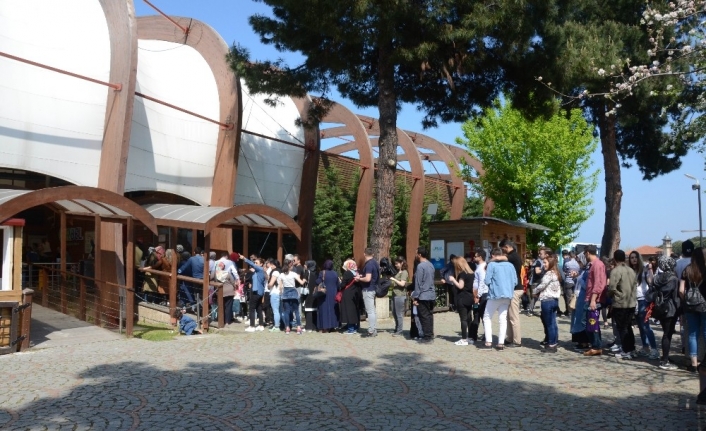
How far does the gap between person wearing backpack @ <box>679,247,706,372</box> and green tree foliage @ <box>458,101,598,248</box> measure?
58.3ft

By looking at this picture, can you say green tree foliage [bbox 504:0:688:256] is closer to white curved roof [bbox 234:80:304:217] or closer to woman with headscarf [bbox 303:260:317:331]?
woman with headscarf [bbox 303:260:317:331]

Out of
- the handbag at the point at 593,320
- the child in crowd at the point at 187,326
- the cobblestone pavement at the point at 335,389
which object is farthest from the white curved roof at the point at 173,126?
the handbag at the point at 593,320

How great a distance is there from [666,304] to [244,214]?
27.7 feet

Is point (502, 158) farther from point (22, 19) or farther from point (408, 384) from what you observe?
point (408, 384)

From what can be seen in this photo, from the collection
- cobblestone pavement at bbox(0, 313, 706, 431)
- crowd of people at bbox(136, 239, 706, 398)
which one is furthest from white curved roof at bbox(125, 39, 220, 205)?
cobblestone pavement at bbox(0, 313, 706, 431)

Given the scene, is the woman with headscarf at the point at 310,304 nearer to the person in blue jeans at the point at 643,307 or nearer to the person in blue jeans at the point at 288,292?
the person in blue jeans at the point at 288,292

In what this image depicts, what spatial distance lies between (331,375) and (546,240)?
20.5m

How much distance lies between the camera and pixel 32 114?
51.7ft

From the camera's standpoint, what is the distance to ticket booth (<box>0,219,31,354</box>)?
405 inches

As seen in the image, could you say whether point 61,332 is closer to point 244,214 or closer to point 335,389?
point 244,214

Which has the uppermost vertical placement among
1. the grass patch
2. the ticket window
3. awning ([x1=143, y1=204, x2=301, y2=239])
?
awning ([x1=143, y1=204, x2=301, y2=239])

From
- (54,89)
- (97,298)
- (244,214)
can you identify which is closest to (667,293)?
(244,214)

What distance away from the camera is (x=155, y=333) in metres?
12.9

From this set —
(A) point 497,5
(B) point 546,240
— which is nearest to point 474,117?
(A) point 497,5
